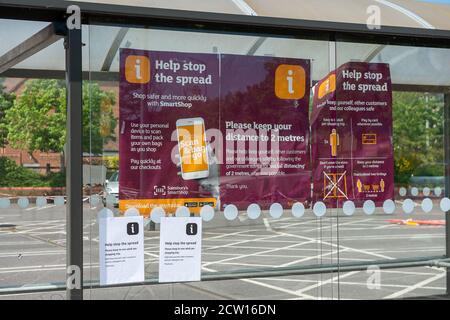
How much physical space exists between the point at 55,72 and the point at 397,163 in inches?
116

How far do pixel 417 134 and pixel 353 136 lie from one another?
884 millimetres

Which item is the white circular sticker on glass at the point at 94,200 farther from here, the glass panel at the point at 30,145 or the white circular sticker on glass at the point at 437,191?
the white circular sticker on glass at the point at 437,191

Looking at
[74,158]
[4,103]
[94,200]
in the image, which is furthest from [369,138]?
[4,103]

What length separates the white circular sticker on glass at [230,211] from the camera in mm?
4023

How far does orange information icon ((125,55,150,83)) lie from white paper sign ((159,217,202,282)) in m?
0.96

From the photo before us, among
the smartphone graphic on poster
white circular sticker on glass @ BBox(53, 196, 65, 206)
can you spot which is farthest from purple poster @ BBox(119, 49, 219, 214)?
white circular sticker on glass @ BBox(53, 196, 65, 206)

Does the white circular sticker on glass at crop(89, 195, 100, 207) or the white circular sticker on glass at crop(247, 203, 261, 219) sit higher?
the white circular sticker on glass at crop(89, 195, 100, 207)

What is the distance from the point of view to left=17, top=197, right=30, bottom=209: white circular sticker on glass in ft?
14.5

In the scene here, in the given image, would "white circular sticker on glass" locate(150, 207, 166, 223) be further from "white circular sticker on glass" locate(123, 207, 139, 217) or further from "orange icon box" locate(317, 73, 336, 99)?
"orange icon box" locate(317, 73, 336, 99)

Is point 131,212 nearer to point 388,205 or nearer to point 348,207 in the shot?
point 348,207

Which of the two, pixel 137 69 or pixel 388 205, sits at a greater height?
pixel 137 69

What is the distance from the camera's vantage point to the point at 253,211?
411cm
